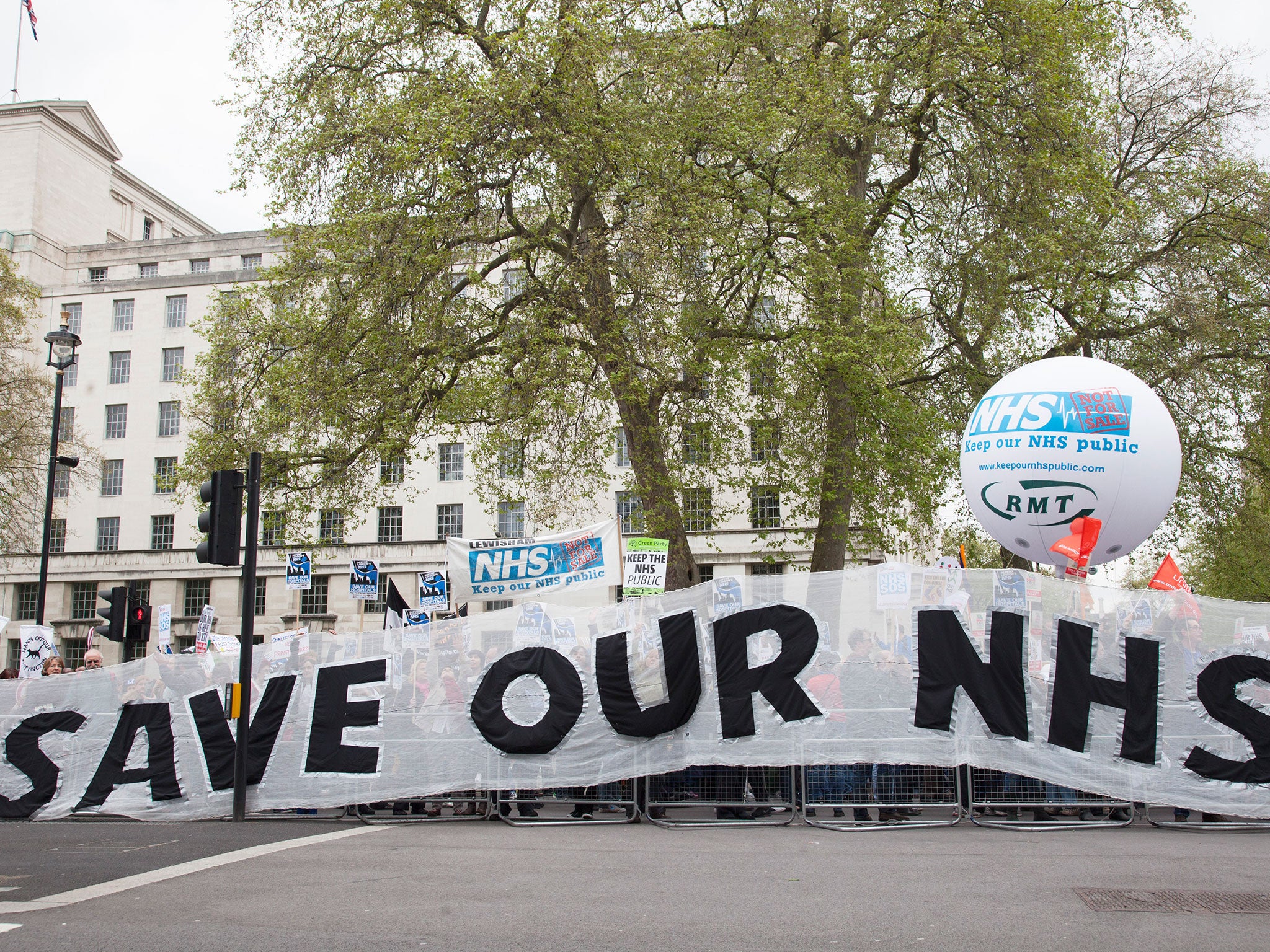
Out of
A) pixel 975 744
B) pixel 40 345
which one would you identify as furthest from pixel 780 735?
pixel 40 345

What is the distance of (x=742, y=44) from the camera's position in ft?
71.0

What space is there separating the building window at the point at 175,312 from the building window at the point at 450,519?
20005 millimetres

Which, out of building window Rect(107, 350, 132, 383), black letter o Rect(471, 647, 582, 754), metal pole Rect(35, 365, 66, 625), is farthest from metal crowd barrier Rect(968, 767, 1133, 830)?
building window Rect(107, 350, 132, 383)

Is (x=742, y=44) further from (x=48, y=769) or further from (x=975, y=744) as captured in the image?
(x=48, y=769)

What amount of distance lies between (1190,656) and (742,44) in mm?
15101

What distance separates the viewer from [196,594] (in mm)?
60688

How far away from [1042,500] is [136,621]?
1622 cm

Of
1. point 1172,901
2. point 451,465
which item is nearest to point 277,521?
point 1172,901

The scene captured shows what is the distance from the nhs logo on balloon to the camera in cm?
1139

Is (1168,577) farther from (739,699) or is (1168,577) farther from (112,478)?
(112,478)

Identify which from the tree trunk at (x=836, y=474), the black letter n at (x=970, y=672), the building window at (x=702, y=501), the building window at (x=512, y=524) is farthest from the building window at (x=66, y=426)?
the black letter n at (x=970, y=672)

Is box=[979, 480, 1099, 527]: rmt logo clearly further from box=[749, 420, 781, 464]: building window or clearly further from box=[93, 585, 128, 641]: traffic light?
box=[93, 585, 128, 641]: traffic light

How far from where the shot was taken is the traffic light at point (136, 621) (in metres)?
19.9

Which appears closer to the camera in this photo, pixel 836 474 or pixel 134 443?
pixel 836 474
